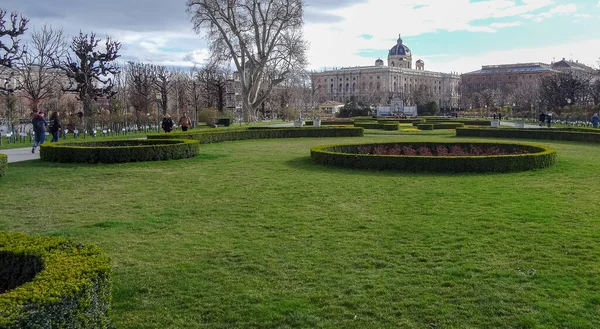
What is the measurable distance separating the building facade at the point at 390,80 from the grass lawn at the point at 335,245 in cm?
10268

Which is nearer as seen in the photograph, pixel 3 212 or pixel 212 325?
pixel 212 325

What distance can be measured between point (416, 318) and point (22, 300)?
2.67m

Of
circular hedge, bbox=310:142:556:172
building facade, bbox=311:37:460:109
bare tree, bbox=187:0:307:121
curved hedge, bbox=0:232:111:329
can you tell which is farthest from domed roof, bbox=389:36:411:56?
curved hedge, bbox=0:232:111:329

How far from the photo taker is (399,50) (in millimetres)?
130250

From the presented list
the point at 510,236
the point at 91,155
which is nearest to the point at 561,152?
the point at 510,236

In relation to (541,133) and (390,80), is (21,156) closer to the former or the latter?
(541,133)

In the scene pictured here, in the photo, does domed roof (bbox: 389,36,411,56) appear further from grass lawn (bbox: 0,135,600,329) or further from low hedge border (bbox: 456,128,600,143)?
grass lawn (bbox: 0,135,600,329)

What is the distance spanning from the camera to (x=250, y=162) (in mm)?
14250

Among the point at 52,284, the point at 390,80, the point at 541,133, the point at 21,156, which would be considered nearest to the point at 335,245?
the point at 52,284

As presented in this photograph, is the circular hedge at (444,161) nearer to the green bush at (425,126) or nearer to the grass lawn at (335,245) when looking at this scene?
the grass lawn at (335,245)

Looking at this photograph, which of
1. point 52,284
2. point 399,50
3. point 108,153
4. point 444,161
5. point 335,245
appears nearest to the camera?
point 52,284

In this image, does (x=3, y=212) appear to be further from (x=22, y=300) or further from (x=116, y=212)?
(x=22, y=300)

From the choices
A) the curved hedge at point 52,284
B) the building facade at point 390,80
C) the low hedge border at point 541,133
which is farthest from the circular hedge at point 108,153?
the building facade at point 390,80

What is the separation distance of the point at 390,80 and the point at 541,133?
9487 cm
